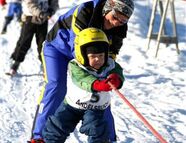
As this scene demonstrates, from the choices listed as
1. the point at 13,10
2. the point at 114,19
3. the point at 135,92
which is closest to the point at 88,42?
the point at 114,19

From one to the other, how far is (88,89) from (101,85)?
13 centimetres

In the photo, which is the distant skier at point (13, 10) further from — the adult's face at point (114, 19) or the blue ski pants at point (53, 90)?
the adult's face at point (114, 19)

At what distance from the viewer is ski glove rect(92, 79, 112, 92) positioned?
10.7 ft

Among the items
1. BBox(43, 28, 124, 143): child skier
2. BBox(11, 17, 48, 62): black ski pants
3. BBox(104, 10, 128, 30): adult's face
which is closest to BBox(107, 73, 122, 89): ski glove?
BBox(43, 28, 124, 143): child skier

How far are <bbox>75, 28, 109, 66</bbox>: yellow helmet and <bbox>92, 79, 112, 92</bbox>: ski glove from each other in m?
0.19

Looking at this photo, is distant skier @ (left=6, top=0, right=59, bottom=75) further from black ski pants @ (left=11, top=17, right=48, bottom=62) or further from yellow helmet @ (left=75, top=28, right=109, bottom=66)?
yellow helmet @ (left=75, top=28, right=109, bottom=66)

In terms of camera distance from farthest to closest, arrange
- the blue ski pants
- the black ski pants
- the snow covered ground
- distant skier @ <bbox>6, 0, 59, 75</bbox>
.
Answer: the black ski pants < distant skier @ <bbox>6, 0, 59, 75</bbox> < the snow covered ground < the blue ski pants

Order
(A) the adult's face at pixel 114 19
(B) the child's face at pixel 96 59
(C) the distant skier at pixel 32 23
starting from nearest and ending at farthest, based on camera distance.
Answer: (B) the child's face at pixel 96 59, (A) the adult's face at pixel 114 19, (C) the distant skier at pixel 32 23

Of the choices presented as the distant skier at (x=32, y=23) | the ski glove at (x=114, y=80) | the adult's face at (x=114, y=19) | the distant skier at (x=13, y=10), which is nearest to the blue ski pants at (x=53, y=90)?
the adult's face at (x=114, y=19)

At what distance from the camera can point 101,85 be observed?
327 cm

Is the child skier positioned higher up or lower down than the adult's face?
lower down

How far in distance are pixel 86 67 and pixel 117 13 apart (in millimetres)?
518

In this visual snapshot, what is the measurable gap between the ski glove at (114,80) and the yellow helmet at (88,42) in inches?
6.5

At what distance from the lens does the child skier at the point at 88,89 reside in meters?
3.34
